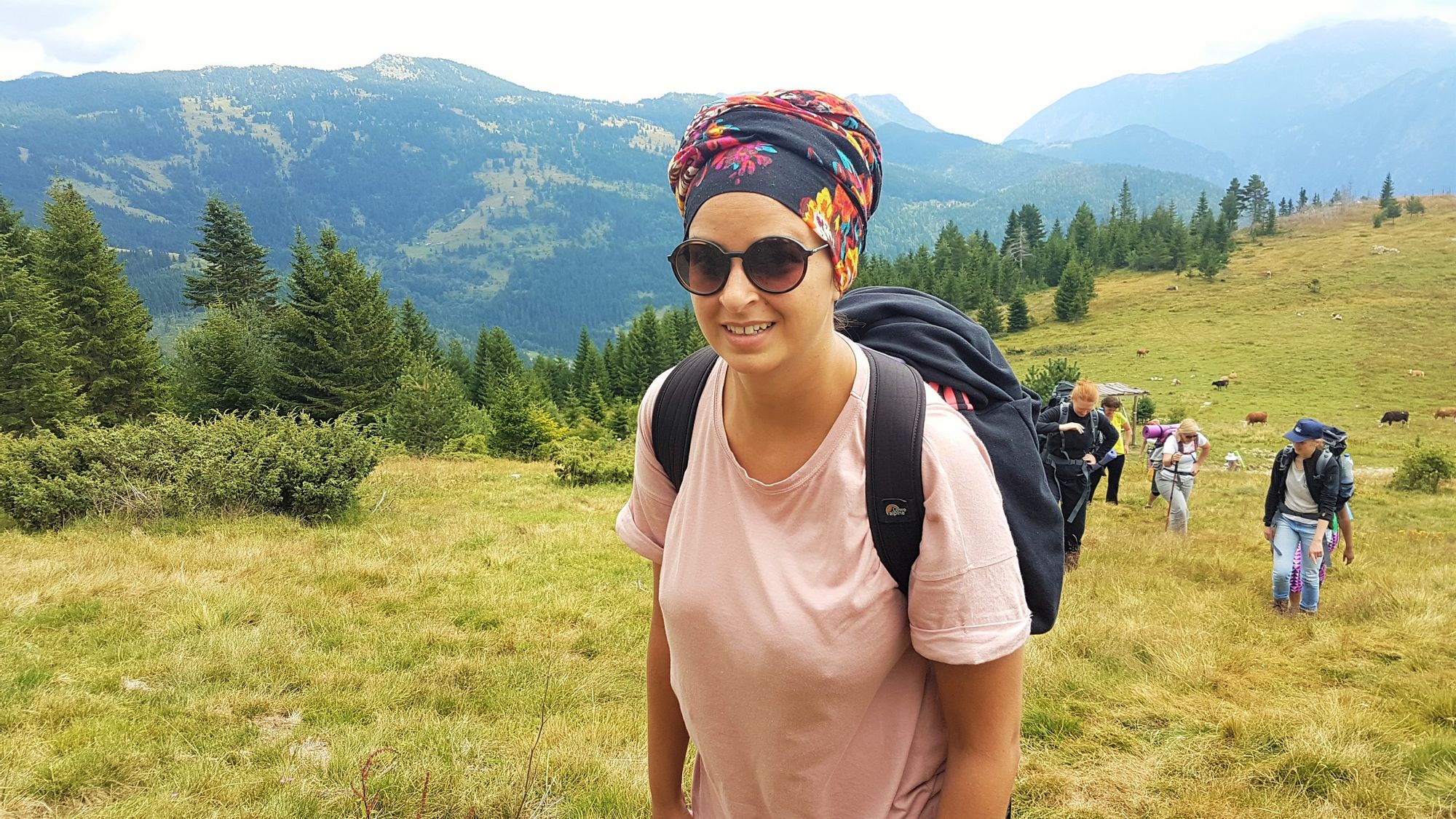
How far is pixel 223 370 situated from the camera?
106 feet

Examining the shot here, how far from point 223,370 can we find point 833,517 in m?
38.8

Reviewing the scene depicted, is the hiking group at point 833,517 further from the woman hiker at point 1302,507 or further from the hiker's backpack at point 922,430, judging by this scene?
the woman hiker at point 1302,507

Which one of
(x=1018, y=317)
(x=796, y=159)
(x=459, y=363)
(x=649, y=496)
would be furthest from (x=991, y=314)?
(x=796, y=159)

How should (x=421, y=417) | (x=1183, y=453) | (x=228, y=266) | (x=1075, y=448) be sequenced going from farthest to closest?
(x=228, y=266)
(x=421, y=417)
(x=1183, y=453)
(x=1075, y=448)

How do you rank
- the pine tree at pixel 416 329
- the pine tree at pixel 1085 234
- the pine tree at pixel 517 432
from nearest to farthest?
the pine tree at pixel 517 432, the pine tree at pixel 416 329, the pine tree at pixel 1085 234

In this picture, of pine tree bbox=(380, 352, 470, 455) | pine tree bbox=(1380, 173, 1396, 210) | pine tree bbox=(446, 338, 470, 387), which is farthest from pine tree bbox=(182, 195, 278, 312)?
pine tree bbox=(1380, 173, 1396, 210)

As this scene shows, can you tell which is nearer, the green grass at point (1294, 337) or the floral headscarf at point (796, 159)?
the floral headscarf at point (796, 159)

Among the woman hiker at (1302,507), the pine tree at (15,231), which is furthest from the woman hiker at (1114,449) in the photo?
the pine tree at (15,231)

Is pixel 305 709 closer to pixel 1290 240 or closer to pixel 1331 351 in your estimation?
pixel 1331 351

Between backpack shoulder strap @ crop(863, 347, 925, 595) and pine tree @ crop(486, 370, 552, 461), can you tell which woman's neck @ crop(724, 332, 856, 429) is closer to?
backpack shoulder strap @ crop(863, 347, 925, 595)

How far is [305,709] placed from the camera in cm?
457

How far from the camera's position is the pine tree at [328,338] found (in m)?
33.6

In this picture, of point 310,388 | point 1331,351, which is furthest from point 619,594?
point 1331,351

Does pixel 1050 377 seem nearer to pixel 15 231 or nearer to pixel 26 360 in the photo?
pixel 26 360
